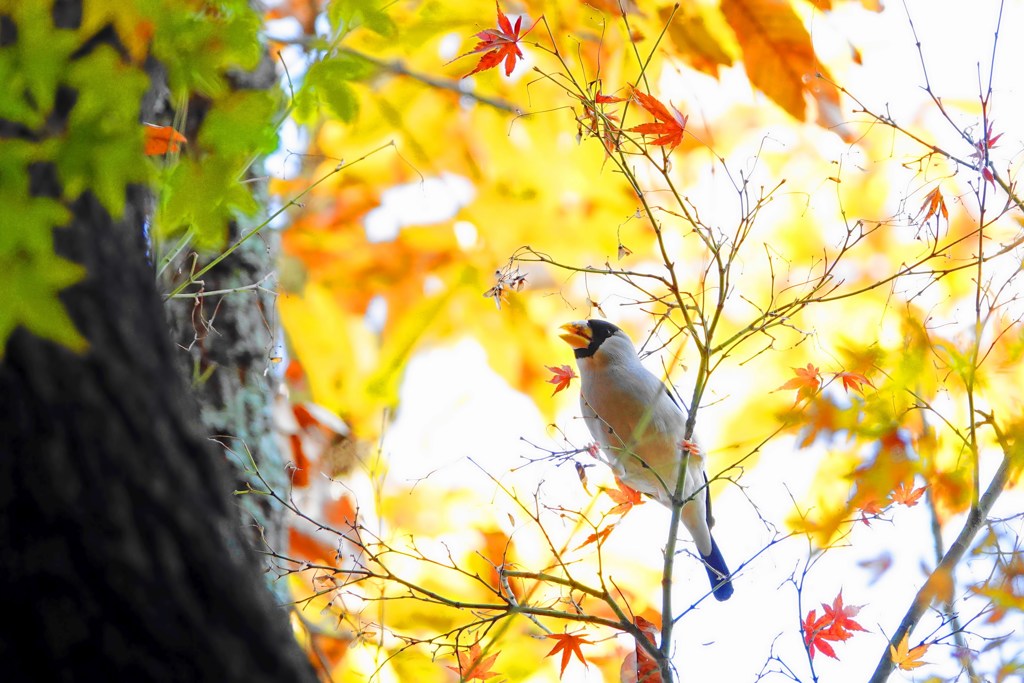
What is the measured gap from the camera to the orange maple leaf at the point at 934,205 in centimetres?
208

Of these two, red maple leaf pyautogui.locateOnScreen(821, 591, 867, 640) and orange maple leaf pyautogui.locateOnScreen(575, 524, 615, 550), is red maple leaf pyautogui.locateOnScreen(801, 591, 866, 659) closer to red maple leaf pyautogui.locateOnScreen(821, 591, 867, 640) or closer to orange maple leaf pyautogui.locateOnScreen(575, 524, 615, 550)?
red maple leaf pyautogui.locateOnScreen(821, 591, 867, 640)

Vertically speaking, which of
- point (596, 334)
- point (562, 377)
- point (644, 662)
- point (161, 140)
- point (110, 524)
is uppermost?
point (596, 334)

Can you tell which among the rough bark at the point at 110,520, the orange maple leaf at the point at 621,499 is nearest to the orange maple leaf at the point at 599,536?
the orange maple leaf at the point at 621,499

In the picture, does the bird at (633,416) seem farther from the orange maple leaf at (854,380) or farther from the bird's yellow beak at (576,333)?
the orange maple leaf at (854,380)

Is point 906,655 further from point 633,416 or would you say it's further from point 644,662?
point 633,416

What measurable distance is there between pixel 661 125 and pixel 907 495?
105 centimetres

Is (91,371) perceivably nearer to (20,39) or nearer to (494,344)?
(20,39)

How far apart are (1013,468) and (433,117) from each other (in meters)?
4.11

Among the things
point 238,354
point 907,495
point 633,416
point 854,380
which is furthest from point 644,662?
point 238,354

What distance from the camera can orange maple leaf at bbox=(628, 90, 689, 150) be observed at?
2023 mm

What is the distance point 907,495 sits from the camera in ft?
7.02

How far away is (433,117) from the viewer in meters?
5.34

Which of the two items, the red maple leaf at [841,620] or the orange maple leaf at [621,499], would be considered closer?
the red maple leaf at [841,620]

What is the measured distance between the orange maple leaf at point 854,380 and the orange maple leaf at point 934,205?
397mm
